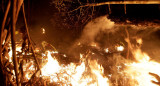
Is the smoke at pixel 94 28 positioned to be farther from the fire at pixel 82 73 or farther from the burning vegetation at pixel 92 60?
the fire at pixel 82 73

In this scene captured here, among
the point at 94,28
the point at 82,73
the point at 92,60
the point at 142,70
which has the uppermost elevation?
the point at 94,28

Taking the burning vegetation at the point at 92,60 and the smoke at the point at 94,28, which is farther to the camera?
the smoke at the point at 94,28

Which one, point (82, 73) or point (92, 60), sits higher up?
point (92, 60)

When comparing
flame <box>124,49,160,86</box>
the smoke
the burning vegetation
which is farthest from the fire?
the smoke

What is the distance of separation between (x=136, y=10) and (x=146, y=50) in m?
4.16

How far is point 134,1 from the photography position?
3.59m

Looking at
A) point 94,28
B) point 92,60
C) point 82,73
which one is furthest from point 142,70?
point 94,28

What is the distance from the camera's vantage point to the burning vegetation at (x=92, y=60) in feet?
6.66

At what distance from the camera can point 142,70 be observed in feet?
20.2

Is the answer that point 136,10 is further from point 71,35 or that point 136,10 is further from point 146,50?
point 71,35

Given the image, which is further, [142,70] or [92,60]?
[92,60]

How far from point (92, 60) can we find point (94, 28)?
400 centimetres

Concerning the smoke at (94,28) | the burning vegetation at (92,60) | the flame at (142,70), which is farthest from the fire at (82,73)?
the smoke at (94,28)

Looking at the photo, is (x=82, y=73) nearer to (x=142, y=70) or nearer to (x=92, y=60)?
(x=92, y=60)
